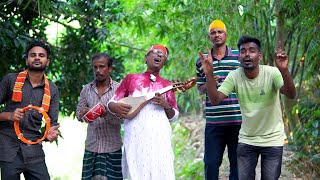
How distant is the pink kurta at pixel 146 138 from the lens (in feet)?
14.3

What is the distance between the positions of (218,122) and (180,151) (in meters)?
7.31

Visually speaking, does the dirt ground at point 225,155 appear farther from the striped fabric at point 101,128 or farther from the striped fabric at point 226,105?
the striped fabric at point 101,128

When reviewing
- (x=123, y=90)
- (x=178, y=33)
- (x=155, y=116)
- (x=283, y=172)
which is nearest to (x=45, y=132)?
(x=123, y=90)

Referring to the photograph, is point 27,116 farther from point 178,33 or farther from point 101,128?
point 178,33

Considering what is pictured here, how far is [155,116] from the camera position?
4465 mm

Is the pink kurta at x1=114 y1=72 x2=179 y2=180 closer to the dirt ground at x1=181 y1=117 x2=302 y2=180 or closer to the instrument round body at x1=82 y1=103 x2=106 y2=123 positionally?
the instrument round body at x1=82 y1=103 x2=106 y2=123

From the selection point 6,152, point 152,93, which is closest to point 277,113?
point 152,93

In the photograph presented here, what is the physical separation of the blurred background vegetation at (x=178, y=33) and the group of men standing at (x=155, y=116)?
34.9 inches

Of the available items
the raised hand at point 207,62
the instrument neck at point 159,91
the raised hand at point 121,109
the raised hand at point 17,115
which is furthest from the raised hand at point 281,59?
the raised hand at point 17,115

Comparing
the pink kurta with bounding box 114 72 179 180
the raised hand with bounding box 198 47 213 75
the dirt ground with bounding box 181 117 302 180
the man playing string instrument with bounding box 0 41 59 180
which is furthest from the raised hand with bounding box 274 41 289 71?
the dirt ground with bounding box 181 117 302 180

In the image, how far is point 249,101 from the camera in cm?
420

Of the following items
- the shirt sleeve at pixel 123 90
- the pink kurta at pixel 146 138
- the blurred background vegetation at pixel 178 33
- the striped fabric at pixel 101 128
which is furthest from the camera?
the blurred background vegetation at pixel 178 33

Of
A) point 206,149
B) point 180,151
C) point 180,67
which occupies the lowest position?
point 180,151

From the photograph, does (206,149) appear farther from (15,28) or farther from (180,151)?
(180,151)
